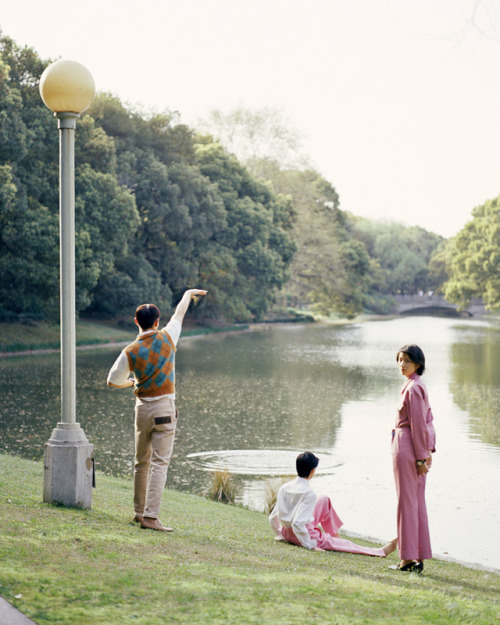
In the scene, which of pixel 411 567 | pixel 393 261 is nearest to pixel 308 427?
pixel 411 567

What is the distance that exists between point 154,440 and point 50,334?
28.7 meters

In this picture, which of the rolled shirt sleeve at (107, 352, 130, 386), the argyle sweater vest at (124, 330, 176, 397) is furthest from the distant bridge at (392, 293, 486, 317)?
the rolled shirt sleeve at (107, 352, 130, 386)

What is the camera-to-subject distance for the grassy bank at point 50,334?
102ft

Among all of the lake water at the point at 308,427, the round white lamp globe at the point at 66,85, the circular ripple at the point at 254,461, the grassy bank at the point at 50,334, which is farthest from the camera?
the grassy bank at the point at 50,334

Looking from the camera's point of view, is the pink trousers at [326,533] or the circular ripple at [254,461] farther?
the circular ripple at [254,461]

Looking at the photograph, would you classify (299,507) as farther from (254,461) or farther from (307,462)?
(254,461)

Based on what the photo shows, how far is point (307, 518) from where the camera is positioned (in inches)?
262

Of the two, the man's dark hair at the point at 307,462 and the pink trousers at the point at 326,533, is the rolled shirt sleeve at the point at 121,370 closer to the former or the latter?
the man's dark hair at the point at 307,462

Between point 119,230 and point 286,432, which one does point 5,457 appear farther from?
point 119,230

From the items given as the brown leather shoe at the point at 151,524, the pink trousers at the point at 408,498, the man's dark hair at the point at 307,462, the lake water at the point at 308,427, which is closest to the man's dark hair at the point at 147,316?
the brown leather shoe at the point at 151,524

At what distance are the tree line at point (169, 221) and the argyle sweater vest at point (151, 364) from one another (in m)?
22.1

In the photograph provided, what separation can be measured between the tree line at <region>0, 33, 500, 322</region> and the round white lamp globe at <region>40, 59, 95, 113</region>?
20.6 meters

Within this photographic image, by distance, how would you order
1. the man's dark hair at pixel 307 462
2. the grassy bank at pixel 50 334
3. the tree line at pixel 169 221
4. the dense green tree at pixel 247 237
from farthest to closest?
the dense green tree at pixel 247 237, the grassy bank at pixel 50 334, the tree line at pixel 169 221, the man's dark hair at pixel 307 462

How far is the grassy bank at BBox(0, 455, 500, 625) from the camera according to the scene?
4.26 m
